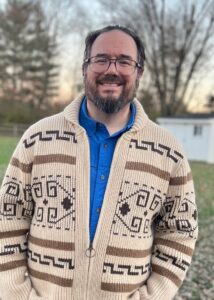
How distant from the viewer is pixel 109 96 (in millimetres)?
1992

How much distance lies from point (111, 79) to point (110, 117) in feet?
0.61

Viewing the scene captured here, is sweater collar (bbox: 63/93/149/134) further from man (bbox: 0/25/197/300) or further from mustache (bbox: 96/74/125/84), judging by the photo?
mustache (bbox: 96/74/125/84)

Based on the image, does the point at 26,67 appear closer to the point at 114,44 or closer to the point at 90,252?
the point at 114,44

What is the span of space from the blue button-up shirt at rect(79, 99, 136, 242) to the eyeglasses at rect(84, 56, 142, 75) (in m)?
0.25

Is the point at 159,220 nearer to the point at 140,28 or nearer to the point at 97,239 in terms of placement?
the point at 97,239

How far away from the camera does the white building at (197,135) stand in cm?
2858

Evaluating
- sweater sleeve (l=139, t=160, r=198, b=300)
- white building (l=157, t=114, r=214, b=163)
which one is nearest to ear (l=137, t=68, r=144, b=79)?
sweater sleeve (l=139, t=160, r=198, b=300)

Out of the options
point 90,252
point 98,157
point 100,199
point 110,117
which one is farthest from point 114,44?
point 90,252

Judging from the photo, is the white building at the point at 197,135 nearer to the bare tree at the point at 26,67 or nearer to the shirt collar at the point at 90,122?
Answer: the bare tree at the point at 26,67

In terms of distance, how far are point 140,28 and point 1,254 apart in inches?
1268

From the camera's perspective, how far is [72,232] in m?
1.96

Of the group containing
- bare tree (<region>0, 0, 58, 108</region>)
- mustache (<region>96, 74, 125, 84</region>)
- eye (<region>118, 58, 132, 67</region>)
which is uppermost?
bare tree (<region>0, 0, 58, 108</region>)

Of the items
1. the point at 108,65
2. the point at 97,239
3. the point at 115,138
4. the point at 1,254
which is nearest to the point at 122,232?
the point at 97,239

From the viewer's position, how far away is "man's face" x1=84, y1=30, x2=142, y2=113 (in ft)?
6.55
